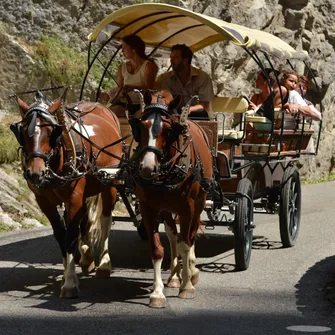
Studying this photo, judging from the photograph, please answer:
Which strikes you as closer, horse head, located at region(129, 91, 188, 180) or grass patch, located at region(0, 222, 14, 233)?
horse head, located at region(129, 91, 188, 180)

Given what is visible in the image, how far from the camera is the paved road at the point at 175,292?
7.38 meters

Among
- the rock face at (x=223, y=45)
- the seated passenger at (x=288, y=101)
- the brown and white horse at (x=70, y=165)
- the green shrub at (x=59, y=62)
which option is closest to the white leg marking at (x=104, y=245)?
the brown and white horse at (x=70, y=165)

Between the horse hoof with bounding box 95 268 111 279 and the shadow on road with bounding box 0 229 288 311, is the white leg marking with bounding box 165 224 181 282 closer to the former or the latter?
the shadow on road with bounding box 0 229 288 311

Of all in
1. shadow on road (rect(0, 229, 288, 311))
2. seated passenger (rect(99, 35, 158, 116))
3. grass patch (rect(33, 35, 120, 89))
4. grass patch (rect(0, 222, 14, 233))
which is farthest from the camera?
grass patch (rect(33, 35, 120, 89))

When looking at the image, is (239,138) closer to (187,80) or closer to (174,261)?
(187,80)

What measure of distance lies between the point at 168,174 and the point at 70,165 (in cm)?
105

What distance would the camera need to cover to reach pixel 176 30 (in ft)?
38.2

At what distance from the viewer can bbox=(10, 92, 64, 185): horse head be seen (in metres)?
8.04

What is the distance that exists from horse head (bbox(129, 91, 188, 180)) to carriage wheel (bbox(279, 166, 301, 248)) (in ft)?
12.3

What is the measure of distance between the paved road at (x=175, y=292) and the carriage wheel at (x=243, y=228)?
16 cm

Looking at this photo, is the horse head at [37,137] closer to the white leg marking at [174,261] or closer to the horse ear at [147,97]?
the horse ear at [147,97]

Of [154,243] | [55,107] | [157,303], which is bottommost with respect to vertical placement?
[157,303]

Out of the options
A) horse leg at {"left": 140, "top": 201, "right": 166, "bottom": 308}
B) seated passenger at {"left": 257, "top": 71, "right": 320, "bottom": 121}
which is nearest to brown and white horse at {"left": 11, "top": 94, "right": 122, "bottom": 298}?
horse leg at {"left": 140, "top": 201, "right": 166, "bottom": 308}

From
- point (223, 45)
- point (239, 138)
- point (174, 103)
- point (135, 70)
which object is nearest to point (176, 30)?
point (135, 70)
